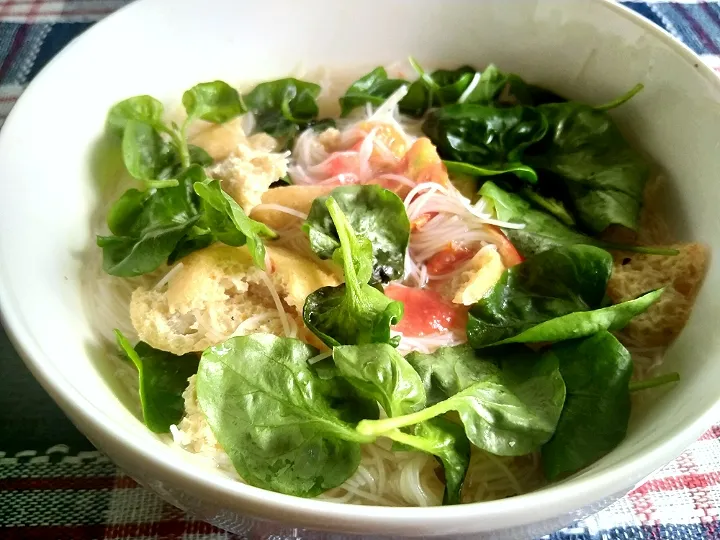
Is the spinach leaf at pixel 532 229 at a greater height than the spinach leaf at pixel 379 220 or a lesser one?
greater

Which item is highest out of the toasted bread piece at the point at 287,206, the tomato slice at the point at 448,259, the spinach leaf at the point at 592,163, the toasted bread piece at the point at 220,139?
the spinach leaf at the point at 592,163

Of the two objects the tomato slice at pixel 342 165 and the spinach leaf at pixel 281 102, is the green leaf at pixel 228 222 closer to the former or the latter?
the tomato slice at pixel 342 165

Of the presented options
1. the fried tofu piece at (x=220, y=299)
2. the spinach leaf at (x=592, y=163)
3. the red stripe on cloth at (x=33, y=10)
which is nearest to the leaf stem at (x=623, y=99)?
the spinach leaf at (x=592, y=163)

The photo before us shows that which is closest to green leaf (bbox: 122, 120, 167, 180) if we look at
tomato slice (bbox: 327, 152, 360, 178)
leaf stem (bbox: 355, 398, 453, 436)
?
tomato slice (bbox: 327, 152, 360, 178)

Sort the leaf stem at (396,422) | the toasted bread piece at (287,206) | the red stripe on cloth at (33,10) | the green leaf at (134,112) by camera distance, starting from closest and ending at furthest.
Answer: the leaf stem at (396,422) → the toasted bread piece at (287,206) → the green leaf at (134,112) → the red stripe on cloth at (33,10)

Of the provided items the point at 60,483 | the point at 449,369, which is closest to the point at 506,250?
the point at 449,369

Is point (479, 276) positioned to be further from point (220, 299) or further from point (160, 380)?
point (160, 380)

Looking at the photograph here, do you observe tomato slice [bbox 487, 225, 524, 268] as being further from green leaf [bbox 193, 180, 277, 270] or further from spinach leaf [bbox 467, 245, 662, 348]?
green leaf [bbox 193, 180, 277, 270]

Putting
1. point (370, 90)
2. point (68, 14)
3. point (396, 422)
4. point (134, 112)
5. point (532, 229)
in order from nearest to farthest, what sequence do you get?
point (396, 422), point (532, 229), point (134, 112), point (370, 90), point (68, 14)
